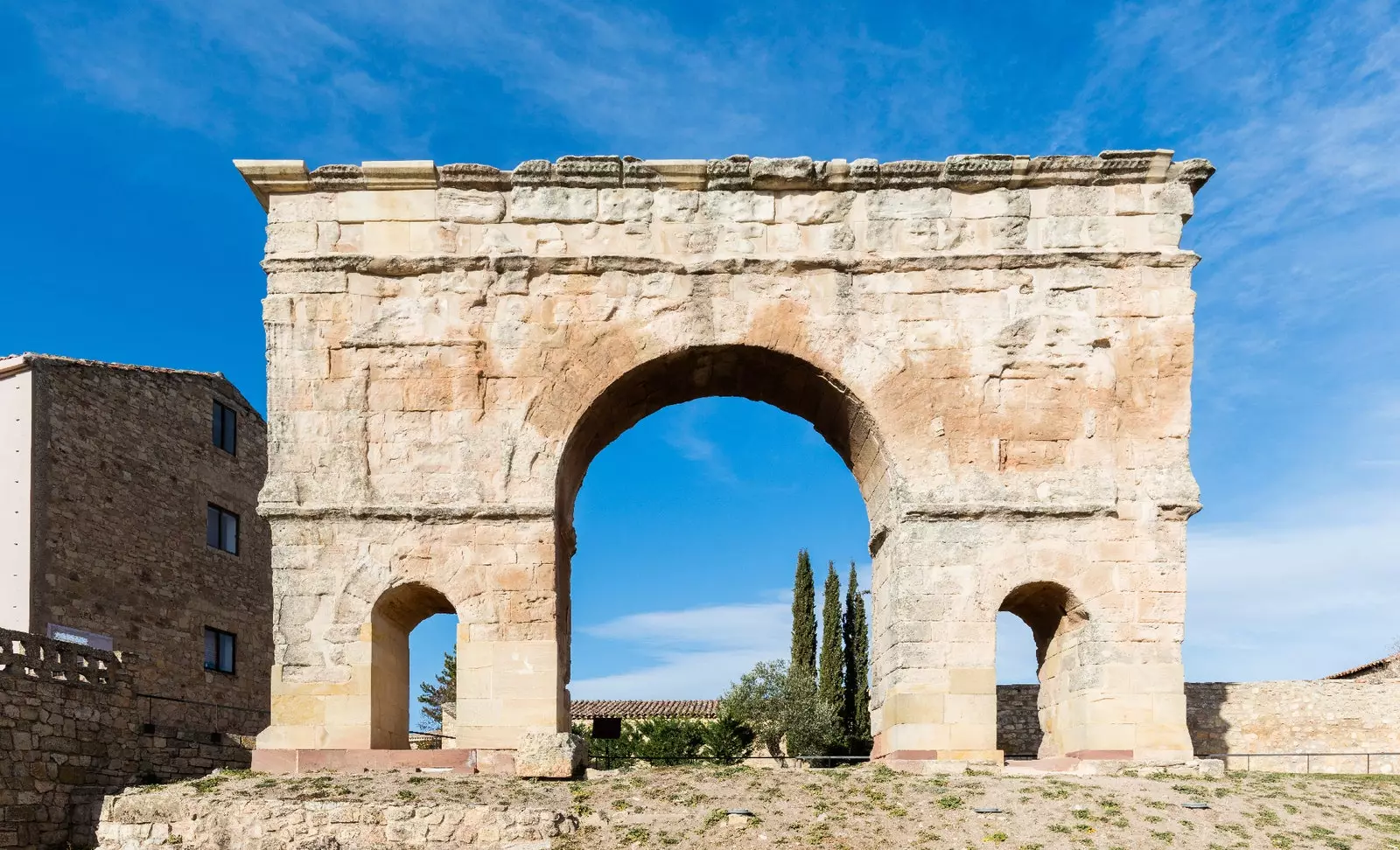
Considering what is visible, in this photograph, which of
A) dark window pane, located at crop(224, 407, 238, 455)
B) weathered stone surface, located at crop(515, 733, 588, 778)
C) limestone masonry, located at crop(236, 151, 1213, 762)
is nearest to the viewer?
weathered stone surface, located at crop(515, 733, 588, 778)

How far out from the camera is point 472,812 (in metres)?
9.75

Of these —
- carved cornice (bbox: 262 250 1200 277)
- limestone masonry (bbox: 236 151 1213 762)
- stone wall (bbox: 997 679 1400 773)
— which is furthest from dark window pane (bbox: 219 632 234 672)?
stone wall (bbox: 997 679 1400 773)

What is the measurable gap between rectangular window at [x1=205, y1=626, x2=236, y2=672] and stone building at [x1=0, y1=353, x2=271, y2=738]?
32mm

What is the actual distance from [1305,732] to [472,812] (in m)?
11.7

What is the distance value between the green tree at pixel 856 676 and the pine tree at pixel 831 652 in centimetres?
32

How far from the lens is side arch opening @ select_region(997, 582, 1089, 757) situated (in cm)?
1176

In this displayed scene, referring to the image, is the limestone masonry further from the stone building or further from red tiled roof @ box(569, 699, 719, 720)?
red tiled roof @ box(569, 699, 719, 720)

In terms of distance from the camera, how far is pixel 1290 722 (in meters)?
16.0

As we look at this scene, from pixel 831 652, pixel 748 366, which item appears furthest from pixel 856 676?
pixel 748 366

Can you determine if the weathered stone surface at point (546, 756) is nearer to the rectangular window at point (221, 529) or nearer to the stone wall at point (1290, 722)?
the stone wall at point (1290, 722)

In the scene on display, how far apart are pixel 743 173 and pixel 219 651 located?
14916 millimetres

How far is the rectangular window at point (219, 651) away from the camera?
21.4 metres

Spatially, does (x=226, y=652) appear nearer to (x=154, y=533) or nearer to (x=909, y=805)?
(x=154, y=533)

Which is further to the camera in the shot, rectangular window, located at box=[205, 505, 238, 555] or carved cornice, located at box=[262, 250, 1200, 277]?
rectangular window, located at box=[205, 505, 238, 555]
